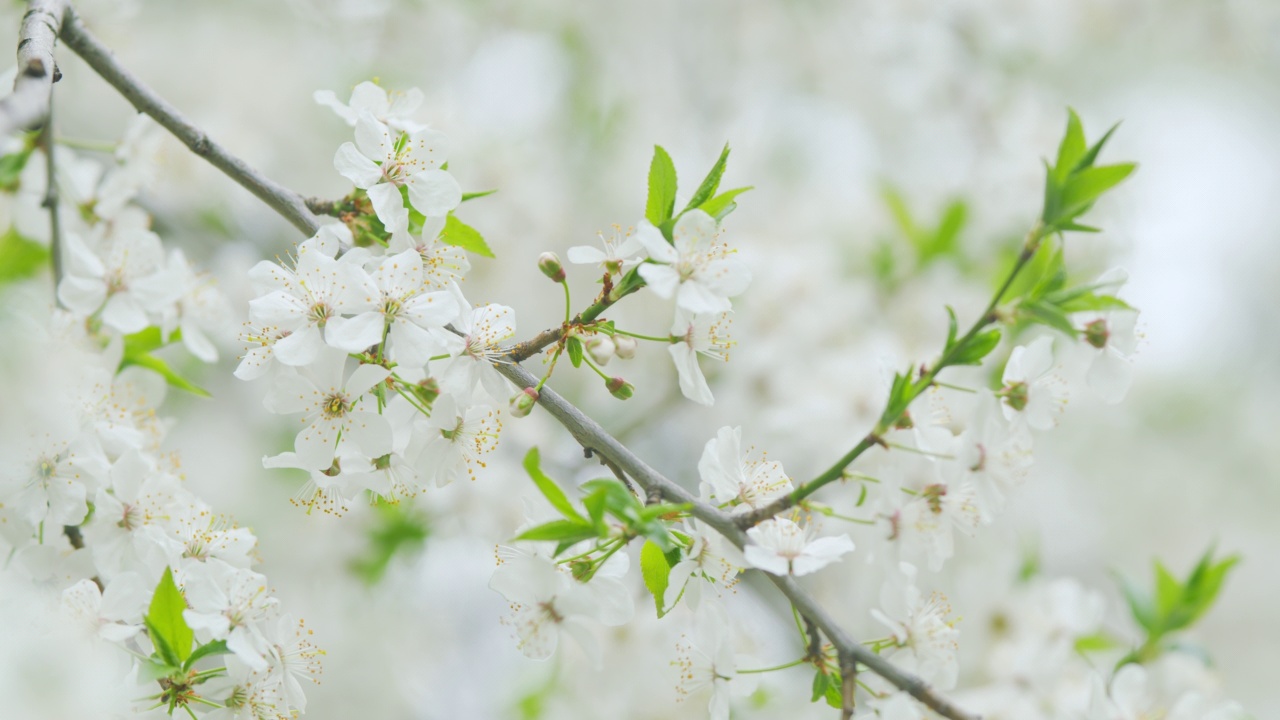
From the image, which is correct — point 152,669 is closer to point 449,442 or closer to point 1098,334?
point 449,442

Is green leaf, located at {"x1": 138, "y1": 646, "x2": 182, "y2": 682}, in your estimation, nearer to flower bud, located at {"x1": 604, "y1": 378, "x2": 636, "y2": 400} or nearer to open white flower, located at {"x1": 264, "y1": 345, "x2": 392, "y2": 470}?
open white flower, located at {"x1": 264, "y1": 345, "x2": 392, "y2": 470}

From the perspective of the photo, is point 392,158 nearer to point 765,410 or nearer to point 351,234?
point 351,234

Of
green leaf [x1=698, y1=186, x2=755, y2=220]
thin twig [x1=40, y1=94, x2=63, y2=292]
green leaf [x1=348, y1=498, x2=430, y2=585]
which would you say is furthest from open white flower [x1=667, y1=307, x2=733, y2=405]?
green leaf [x1=348, y1=498, x2=430, y2=585]

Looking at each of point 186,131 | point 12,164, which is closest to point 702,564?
point 186,131

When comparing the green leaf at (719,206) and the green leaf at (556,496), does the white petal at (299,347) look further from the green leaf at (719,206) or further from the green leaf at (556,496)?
the green leaf at (719,206)

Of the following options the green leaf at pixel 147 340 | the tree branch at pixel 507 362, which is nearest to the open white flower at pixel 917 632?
the tree branch at pixel 507 362

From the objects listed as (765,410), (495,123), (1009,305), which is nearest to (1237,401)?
(765,410)
